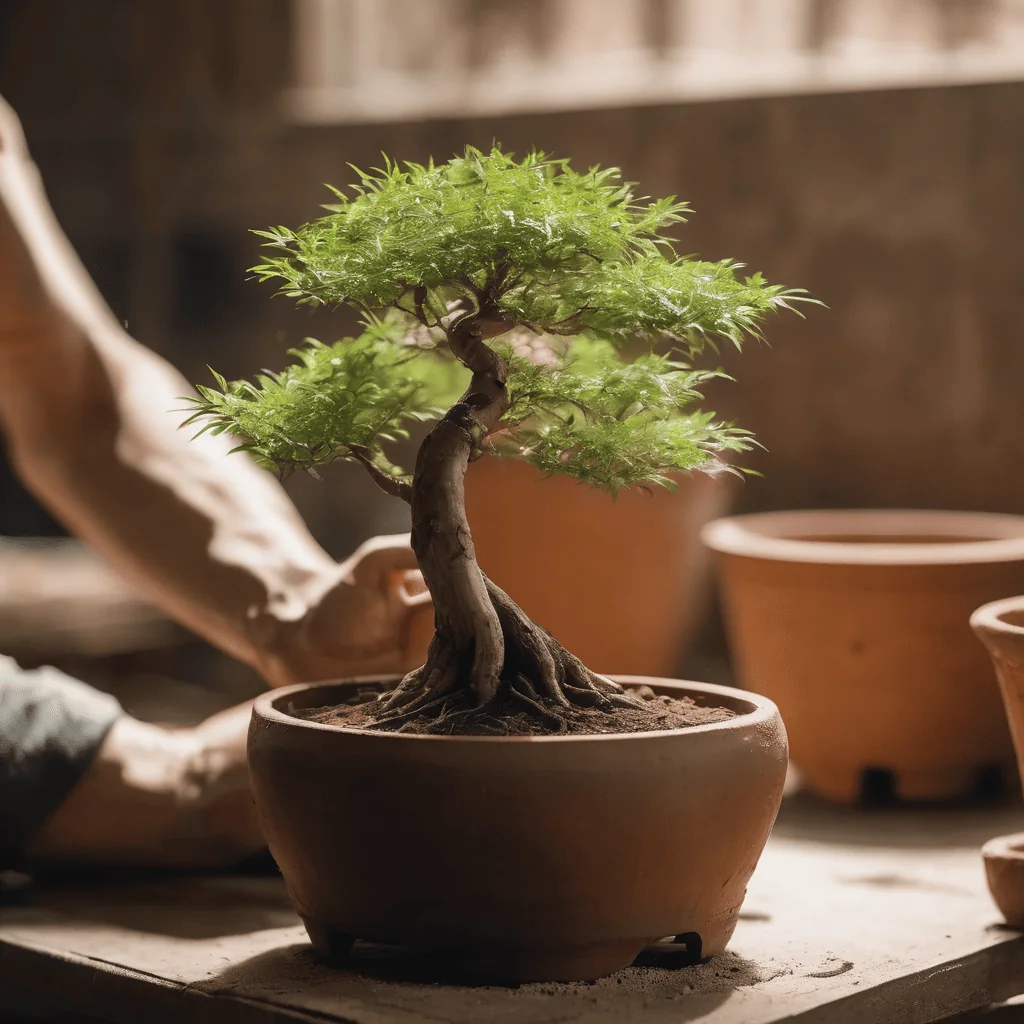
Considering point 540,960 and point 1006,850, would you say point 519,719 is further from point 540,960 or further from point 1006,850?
point 1006,850

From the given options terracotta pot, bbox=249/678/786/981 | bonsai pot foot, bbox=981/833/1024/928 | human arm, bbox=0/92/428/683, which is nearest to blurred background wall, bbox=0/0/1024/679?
human arm, bbox=0/92/428/683

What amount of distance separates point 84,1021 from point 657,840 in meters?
0.53

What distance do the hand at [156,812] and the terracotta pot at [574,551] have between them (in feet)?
→ 2.37

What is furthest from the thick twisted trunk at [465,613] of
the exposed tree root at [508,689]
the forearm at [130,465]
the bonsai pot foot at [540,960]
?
the forearm at [130,465]

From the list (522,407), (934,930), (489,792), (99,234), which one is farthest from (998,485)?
(99,234)

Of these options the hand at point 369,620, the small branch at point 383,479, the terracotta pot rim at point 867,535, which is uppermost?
the small branch at point 383,479

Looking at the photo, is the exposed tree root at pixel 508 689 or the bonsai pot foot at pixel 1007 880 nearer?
the exposed tree root at pixel 508 689

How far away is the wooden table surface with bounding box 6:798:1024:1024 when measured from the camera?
92 cm

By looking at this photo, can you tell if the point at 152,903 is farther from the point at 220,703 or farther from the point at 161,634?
the point at 161,634

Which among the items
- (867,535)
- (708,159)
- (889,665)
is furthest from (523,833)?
(708,159)

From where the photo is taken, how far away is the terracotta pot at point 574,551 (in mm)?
1948

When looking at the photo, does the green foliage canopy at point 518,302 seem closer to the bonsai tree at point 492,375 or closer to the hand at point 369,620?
the bonsai tree at point 492,375

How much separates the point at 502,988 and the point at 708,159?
6.40ft

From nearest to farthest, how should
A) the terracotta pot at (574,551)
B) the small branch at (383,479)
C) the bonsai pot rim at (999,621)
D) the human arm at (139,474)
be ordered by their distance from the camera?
the small branch at (383,479) < the bonsai pot rim at (999,621) < the human arm at (139,474) < the terracotta pot at (574,551)
